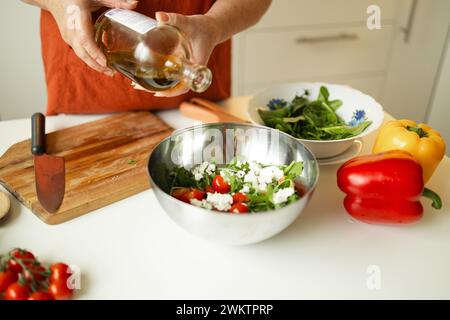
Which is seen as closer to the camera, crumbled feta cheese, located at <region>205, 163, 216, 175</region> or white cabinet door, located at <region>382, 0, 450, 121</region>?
crumbled feta cheese, located at <region>205, 163, 216, 175</region>

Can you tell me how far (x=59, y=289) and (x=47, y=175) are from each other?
0.30m

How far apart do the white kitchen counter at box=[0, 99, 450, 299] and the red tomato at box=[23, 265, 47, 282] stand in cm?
6

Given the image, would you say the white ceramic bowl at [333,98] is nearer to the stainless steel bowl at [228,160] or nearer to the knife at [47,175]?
the stainless steel bowl at [228,160]

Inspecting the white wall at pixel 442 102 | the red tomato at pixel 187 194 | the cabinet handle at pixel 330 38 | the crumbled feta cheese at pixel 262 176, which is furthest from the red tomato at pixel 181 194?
the white wall at pixel 442 102

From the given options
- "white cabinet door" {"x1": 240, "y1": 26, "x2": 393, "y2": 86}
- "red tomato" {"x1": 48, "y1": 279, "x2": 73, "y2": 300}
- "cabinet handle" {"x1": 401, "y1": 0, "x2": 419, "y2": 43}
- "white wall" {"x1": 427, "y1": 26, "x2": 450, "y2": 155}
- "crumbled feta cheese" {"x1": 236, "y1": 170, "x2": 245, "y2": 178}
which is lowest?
"white wall" {"x1": 427, "y1": 26, "x2": 450, "y2": 155}

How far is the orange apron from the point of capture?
1147 mm

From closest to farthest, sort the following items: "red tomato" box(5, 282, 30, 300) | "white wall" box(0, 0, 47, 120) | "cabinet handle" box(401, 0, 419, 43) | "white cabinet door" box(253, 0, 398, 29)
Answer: "red tomato" box(5, 282, 30, 300), "white wall" box(0, 0, 47, 120), "white cabinet door" box(253, 0, 398, 29), "cabinet handle" box(401, 0, 419, 43)

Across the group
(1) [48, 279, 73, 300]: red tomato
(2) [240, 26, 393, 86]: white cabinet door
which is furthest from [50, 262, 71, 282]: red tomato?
(2) [240, 26, 393, 86]: white cabinet door

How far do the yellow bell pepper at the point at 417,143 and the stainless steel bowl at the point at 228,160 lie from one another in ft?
0.67

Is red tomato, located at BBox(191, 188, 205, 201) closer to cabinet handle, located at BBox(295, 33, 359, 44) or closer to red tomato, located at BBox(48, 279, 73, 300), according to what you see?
red tomato, located at BBox(48, 279, 73, 300)

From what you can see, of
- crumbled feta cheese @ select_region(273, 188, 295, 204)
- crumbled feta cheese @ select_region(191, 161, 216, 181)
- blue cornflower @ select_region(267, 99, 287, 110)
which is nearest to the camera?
crumbled feta cheese @ select_region(273, 188, 295, 204)

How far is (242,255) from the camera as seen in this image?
80 centimetres

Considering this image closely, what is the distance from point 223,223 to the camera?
70cm

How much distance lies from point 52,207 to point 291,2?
1749 millimetres
